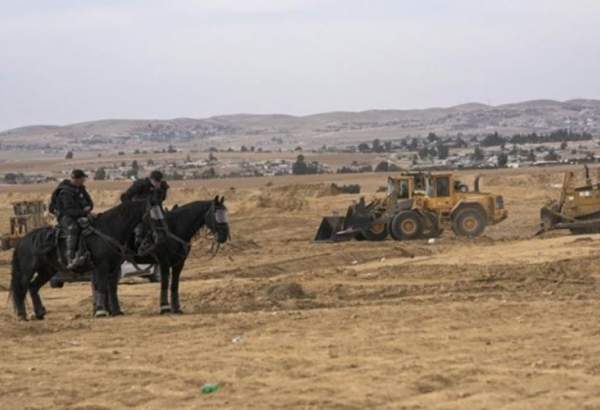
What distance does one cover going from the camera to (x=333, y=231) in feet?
124

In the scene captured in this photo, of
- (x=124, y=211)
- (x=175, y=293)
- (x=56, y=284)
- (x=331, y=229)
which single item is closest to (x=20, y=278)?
(x=124, y=211)

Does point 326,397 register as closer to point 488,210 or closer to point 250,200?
point 488,210

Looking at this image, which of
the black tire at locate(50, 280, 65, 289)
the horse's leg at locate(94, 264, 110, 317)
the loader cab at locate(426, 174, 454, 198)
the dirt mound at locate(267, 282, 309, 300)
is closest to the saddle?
the horse's leg at locate(94, 264, 110, 317)

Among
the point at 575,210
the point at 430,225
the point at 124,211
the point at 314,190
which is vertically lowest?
the point at 314,190

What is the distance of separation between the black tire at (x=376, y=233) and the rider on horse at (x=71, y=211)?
20.0 meters

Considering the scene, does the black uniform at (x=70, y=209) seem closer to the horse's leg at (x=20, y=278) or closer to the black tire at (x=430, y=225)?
the horse's leg at (x=20, y=278)

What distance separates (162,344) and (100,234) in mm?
3913

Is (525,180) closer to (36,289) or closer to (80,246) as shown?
(36,289)

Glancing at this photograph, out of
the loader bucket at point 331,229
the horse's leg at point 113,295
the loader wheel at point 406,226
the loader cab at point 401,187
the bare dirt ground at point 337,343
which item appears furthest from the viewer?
the loader bucket at point 331,229

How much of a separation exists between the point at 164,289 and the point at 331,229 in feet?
64.7

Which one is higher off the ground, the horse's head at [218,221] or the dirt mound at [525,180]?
the horse's head at [218,221]

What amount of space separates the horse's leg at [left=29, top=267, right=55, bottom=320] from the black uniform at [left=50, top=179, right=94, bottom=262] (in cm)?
85

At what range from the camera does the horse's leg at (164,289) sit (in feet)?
60.5

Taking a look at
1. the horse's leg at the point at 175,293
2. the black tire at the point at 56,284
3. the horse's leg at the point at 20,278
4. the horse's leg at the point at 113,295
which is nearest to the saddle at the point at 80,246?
the horse's leg at the point at 113,295
